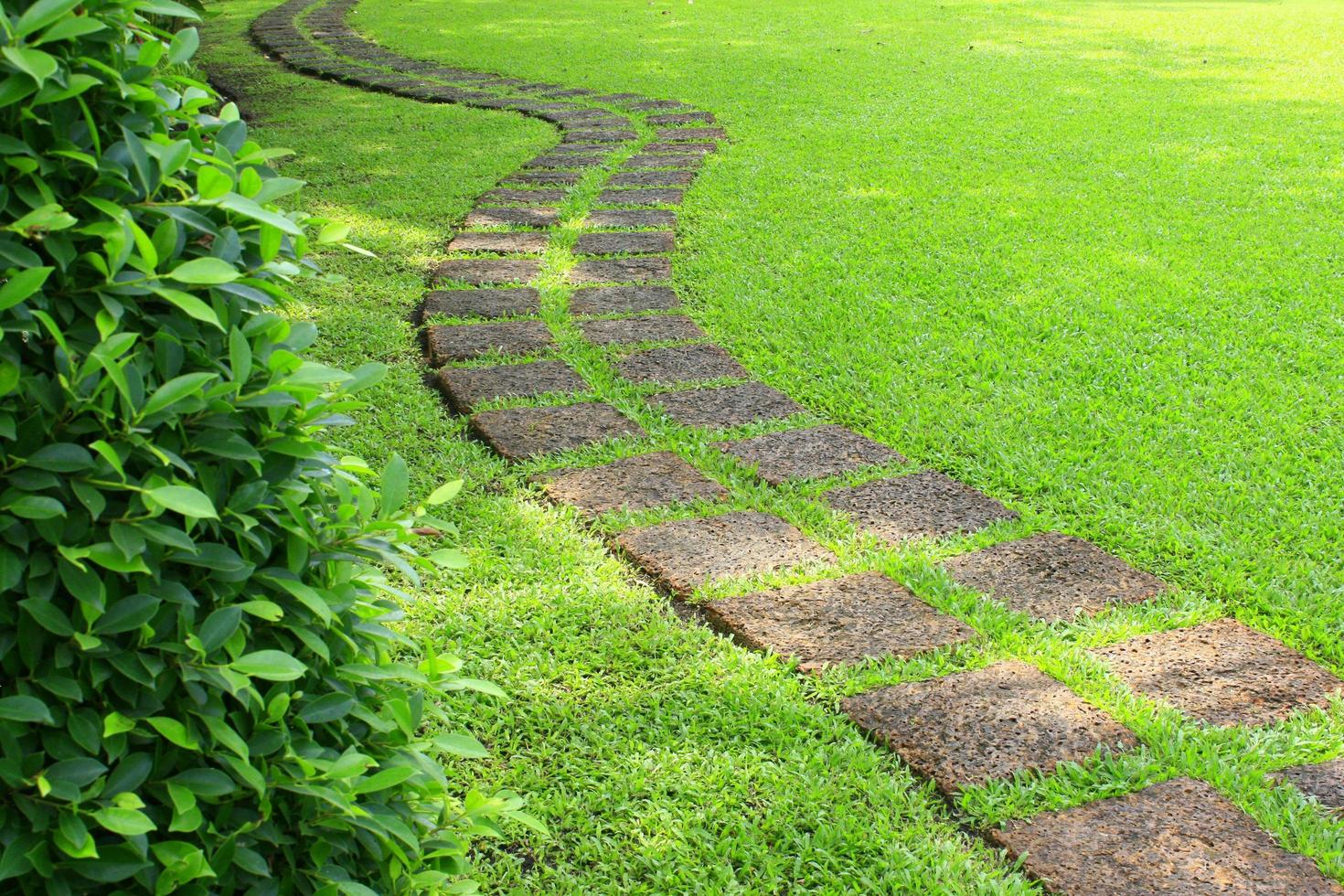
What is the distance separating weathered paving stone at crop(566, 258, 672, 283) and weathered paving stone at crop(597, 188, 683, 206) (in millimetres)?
893

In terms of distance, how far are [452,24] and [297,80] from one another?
11.5 feet

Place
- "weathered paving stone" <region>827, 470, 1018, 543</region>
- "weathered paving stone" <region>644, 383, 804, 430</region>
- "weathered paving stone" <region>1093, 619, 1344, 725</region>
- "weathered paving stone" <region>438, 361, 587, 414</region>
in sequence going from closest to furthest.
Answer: "weathered paving stone" <region>1093, 619, 1344, 725</region> < "weathered paving stone" <region>827, 470, 1018, 543</region> < "weathered paving stone" <region>644, 383, 804, 430</region> < "weathered paving stone" <region>438, 361, 587, 414</region>

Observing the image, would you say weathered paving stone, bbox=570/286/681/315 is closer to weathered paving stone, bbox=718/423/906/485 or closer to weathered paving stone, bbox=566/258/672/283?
weathered paving stone, bbox=566/258/672/283

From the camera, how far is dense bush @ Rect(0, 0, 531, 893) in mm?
1121

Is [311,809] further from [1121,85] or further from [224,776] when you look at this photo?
[1121,85]

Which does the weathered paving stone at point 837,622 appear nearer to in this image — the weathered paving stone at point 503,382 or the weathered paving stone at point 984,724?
the weathered paving stone at point 984,724

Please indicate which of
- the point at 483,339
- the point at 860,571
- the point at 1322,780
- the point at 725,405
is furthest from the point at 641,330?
the point at 1322,780

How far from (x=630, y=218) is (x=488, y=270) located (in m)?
1.01

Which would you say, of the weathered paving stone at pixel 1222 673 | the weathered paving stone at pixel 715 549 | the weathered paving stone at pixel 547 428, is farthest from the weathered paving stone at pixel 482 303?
the weathered paving stone at pixel 1222 673

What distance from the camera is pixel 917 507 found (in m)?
3.14

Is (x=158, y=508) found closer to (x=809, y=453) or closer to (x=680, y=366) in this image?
(x=809, y=453)

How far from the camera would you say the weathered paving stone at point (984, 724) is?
221cm

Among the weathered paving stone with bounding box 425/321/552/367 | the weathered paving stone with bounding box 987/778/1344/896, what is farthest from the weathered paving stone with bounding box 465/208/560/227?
the weathered paving stone with bounding box 987/778/1344/896

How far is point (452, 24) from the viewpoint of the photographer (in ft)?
41.7
